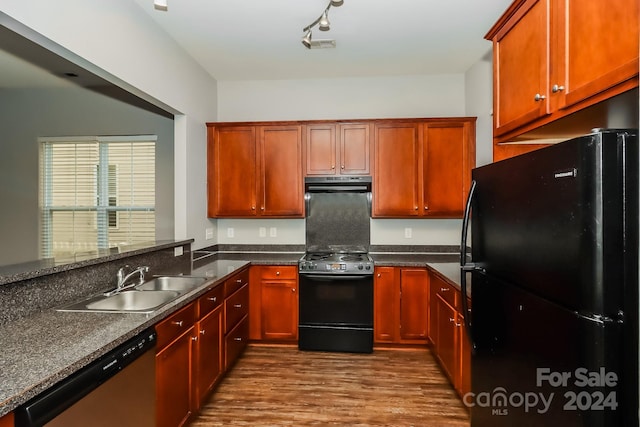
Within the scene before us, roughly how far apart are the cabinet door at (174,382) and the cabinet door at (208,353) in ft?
0.37

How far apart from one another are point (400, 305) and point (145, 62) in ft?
9.86

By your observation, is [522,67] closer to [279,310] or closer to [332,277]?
[332,277]

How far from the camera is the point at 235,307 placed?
9.89 feet

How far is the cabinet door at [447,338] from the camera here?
8.18ft

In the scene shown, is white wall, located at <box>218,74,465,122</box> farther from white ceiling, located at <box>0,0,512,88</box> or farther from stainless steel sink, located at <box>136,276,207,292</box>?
stainless steel sink, located at <box>136,276,207,292</box>

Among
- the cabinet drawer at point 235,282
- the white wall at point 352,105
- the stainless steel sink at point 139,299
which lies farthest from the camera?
the white wall at point 352,105

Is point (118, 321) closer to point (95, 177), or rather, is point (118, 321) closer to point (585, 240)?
point (585, 240)

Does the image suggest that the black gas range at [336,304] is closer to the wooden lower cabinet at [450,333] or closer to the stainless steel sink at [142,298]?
the wooden lower cabinet at [450,333]

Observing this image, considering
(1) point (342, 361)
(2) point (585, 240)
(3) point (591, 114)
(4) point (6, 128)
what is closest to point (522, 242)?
(2) point (585, 240)

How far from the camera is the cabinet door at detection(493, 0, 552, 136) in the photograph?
5.02ft

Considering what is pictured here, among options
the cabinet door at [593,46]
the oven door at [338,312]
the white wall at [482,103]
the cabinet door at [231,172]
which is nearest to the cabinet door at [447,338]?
the oven door at [338,312]

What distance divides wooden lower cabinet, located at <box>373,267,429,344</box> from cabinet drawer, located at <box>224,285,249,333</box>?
4.10 feet

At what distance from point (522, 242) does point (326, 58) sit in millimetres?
2763

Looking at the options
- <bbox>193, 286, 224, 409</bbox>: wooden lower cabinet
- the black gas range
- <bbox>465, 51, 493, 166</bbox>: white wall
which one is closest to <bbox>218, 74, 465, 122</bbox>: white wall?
<bbox>465, 51, 493, 166</bbox>: white wall
